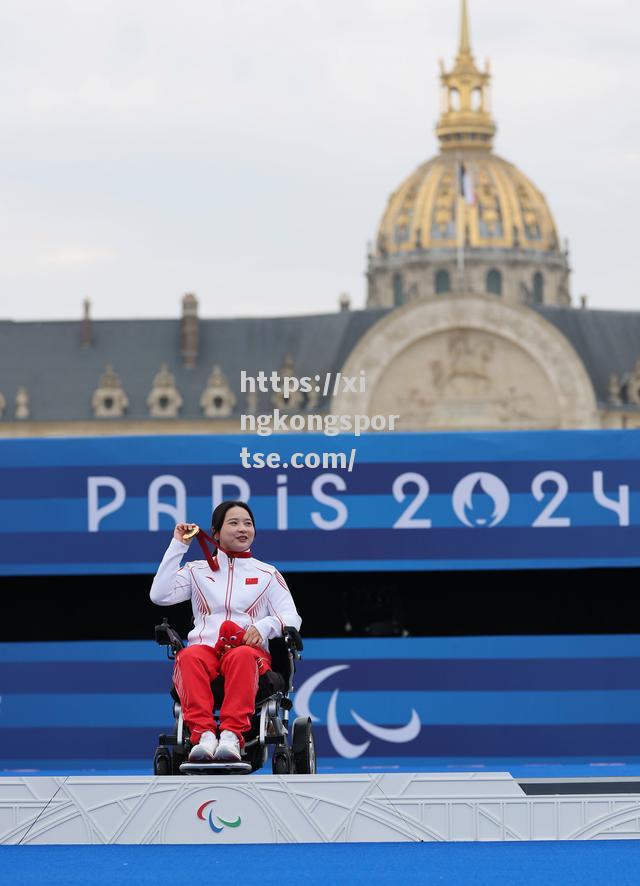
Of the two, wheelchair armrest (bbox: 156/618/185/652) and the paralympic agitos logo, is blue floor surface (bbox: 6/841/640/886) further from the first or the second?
wheelchair armrest (bbox: 156/618/185/652)

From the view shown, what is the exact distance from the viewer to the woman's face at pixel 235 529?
9.77 meters

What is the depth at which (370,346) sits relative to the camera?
8175cm

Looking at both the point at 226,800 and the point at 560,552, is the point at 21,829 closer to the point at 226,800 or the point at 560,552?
the point at 226,800

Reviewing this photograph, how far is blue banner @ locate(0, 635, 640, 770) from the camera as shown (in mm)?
12969

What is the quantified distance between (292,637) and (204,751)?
73 centimetres

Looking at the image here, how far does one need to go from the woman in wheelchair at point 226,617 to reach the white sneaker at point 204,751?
0.03 meters

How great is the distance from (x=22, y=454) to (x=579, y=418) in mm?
70915

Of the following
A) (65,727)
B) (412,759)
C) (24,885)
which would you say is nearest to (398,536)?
(412,759)

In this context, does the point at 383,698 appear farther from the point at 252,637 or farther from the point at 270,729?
the point at 252,637

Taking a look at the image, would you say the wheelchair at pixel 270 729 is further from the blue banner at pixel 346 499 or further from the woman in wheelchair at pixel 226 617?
the blue banner at pixel 346 499

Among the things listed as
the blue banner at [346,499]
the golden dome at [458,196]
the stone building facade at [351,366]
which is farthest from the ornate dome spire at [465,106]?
the blue banner at [346,499]

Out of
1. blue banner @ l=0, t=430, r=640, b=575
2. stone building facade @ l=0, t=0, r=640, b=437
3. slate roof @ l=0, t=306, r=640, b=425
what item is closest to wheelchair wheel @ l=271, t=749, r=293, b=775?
blue banner @ l=0, t=430, r=640, b=575

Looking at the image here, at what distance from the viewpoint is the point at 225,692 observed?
31.0ft

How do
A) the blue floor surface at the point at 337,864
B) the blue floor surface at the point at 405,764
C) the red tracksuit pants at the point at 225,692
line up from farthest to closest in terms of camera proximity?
the blue floor surface at the point at 405,764 → the red tracksuit pants at the point at 225,692 → the blue floor surface at the point at 337,864
